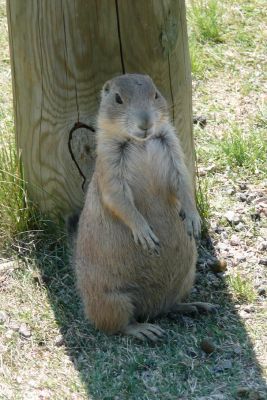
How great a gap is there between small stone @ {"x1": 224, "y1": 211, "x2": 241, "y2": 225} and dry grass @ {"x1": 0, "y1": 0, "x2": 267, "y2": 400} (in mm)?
32

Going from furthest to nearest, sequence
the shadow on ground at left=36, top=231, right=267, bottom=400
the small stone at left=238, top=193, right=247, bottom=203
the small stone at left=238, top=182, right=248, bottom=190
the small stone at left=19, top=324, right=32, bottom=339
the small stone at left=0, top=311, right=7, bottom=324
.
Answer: the small stone at left=238, top=182, right=248, bottom=190
the small stone at left=238, top=193, right=247, bottom=203
the small stone at left=0, top=311, right=7, bottom=324
the small stone at left=19, top=324, right=32, bottom=339
the shadow on ground at left=36, top=231, right=267, bottom=400

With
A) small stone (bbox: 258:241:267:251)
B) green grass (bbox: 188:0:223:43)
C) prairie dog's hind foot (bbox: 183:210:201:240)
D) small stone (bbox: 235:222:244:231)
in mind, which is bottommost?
small stone (bbox: 258:241:267:251)

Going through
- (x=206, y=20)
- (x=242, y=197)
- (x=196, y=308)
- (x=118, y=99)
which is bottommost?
(x=196, y=308)

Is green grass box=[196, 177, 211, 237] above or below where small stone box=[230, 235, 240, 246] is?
above

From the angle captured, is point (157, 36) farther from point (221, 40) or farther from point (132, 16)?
point (221, 40)

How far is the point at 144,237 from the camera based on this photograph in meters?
4.64

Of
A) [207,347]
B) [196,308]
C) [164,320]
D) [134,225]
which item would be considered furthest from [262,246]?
[134,225]

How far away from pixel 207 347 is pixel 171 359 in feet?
0.66

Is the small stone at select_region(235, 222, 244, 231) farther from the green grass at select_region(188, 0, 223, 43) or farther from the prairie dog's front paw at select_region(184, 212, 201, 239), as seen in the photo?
the green grass at select_region(188, 0, 223, 43)

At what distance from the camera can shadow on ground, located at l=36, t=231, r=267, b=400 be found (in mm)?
4418

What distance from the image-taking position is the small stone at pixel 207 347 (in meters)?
4.68

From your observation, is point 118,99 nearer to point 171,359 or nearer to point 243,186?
point 171,359

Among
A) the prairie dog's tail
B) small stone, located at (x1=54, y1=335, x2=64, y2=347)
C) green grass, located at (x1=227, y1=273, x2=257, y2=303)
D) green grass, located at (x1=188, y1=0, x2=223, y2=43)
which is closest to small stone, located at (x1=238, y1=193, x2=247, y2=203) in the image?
green grass, located at (x1=227, y1=273, x2=257, y2=303)

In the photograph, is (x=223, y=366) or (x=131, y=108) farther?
(x=223, y=366)
